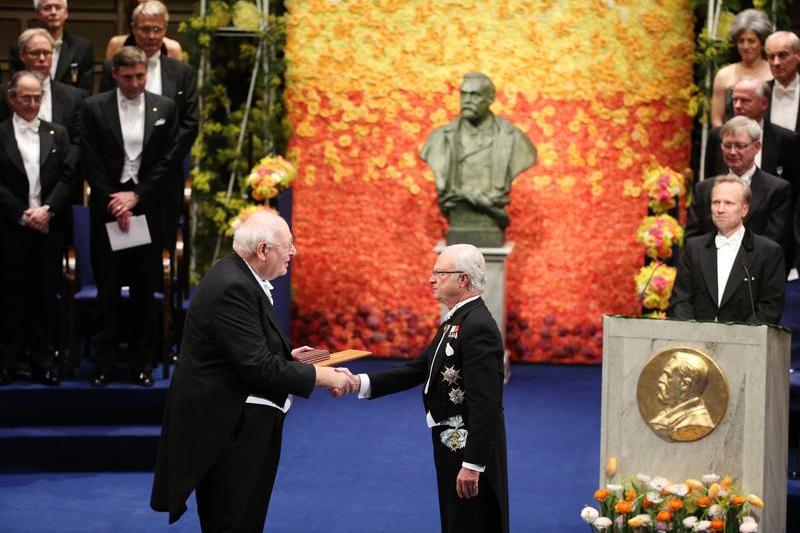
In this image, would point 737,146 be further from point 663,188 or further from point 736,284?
point 663,188

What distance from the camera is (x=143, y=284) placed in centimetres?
665

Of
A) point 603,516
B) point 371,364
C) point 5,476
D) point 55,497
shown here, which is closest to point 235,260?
point 603,516

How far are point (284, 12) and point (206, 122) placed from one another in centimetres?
93

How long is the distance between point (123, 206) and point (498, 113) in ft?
11.1

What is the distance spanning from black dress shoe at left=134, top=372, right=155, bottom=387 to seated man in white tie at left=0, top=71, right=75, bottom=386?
406mm

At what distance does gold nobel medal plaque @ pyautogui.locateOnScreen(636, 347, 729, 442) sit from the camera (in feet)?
15.1

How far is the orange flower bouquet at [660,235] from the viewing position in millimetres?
7941

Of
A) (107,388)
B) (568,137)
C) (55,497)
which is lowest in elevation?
(55,497)

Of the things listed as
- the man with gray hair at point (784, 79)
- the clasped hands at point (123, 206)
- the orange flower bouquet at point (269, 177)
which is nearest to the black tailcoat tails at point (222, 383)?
the clasped hands at point (123, 206)

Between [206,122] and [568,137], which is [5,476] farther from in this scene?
[568,137]

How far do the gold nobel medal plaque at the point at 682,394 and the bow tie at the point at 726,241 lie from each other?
2.76 feet

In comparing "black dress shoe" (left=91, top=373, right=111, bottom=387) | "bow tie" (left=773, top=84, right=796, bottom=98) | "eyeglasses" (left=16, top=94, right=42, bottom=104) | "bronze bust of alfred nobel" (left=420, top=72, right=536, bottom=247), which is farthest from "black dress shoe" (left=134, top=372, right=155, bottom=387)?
"bow tie" (left=773, top=84, right=796, bottom=98)

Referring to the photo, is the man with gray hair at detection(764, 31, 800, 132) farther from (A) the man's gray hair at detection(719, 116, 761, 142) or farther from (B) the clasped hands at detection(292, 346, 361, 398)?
(B) the clasped hands at detection(292, 346, 361, 398)

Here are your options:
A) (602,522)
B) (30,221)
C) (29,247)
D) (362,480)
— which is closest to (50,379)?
(29,247)
